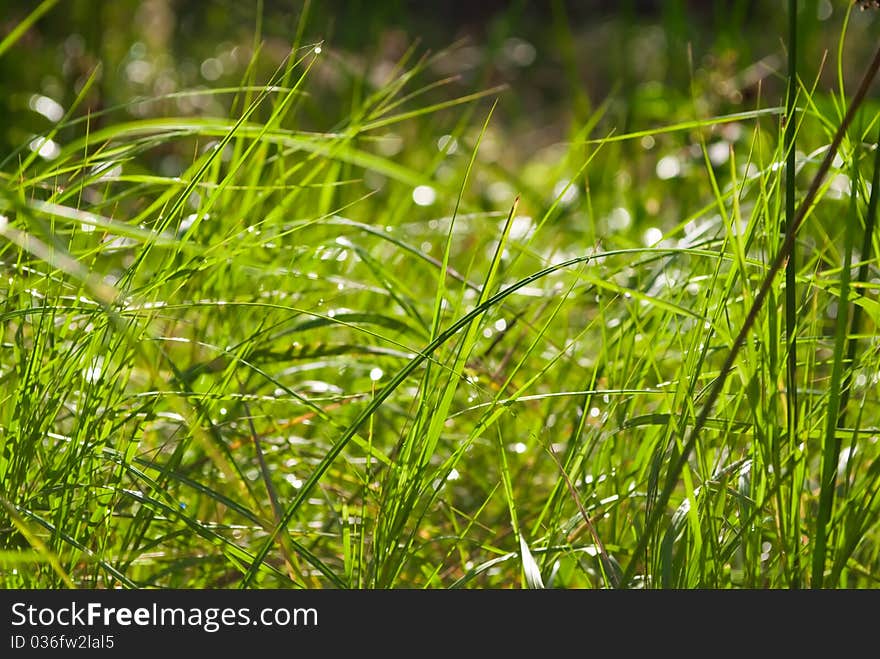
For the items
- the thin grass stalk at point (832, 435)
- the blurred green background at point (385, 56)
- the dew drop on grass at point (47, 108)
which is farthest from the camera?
the dew drop on grass at point (47, 108)

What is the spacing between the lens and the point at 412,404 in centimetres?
104

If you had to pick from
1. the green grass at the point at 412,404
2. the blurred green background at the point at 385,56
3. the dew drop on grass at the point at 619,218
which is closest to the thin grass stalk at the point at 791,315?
the green grass at the point at 412,404

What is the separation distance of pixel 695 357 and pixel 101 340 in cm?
56

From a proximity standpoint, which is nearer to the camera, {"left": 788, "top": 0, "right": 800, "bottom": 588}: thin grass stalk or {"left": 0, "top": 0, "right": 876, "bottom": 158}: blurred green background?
{"left": 788, "top": 0, "right": 800, "bottom": 588}: thin grass stalk

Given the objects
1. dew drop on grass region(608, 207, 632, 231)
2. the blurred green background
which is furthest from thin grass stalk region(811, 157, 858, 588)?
dew drop on grass region(608, 207, 632, 231)

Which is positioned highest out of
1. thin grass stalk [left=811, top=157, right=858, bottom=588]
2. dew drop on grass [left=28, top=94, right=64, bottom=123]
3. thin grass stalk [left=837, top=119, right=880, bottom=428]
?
dew drop on grass [left=28, top=94, right=64, bottom=123]

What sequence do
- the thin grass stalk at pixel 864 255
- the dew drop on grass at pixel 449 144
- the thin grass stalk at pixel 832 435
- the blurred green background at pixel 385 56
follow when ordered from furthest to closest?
1. the blurred green background at pixel 385 56
2. the dew drop on grass at pixel 449 144
3. the thin grass stalk at pixel 864 255
4. the thin grass stalk at pixel 832 435

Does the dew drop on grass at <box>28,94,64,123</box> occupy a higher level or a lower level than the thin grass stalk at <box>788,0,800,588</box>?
higher

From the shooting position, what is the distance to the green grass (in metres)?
0.89

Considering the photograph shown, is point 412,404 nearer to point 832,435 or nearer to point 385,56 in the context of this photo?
point 832,435

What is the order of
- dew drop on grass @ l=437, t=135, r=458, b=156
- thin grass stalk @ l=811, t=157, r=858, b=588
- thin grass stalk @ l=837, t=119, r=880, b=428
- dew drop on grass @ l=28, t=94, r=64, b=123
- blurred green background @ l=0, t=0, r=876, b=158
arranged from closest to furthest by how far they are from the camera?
thin grass stalk @ l=811, t=157, r=858, b=588 < thin grass stalk @ l=837, t=119, r=880, b=428 < dew drop on grass @ l=437, t=135, r=458, b=156 < blurred green background @ l=0, t=0, r=876, b=158 < dew drop on grass @ l=28, t=94, r=64, b=123

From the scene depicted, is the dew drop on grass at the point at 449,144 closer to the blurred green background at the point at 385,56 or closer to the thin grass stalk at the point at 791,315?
the blurred green background at the point at 385,56

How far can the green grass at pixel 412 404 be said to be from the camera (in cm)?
89

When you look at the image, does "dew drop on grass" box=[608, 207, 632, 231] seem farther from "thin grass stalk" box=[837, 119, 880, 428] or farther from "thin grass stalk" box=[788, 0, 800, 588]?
"thin grass stalk" box=[788, 0, 800, 588]
